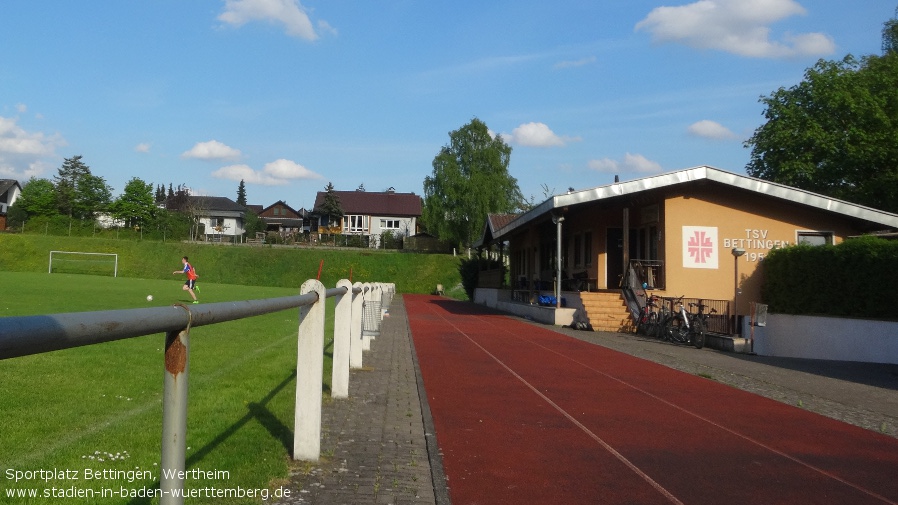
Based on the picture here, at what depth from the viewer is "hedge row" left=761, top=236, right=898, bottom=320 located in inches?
616

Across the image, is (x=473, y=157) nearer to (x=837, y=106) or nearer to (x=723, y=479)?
(x=837, y=106)

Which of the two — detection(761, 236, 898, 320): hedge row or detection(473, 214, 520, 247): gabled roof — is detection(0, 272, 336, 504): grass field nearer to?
detection(761, 236, 898, 320): hedge row

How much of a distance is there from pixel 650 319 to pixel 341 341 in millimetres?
14041

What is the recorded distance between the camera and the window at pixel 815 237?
2402 cm

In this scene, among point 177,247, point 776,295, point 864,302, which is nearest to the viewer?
point 864,302

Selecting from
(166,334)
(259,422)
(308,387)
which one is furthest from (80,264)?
(166,334)

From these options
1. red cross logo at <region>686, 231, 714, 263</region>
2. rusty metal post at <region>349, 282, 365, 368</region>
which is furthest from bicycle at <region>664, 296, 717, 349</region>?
rusty metal post at <region>349, 282, 365, 368</region>

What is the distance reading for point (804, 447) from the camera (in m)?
6.89

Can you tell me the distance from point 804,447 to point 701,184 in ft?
59.5

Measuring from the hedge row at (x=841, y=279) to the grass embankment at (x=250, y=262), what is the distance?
37.5m

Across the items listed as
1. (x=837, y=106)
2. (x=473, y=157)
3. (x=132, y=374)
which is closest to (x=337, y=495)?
(x=132, y=374)

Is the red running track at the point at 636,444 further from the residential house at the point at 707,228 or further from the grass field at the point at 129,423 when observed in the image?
the residential house at the point at 707,228

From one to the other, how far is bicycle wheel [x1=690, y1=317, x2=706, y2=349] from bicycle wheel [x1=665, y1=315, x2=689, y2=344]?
1.19ft

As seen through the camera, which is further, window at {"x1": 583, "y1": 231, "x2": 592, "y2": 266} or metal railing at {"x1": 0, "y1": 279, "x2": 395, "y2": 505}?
window at {"x1": 583, "y1": 231, "x2": 592, "y2": 266}
